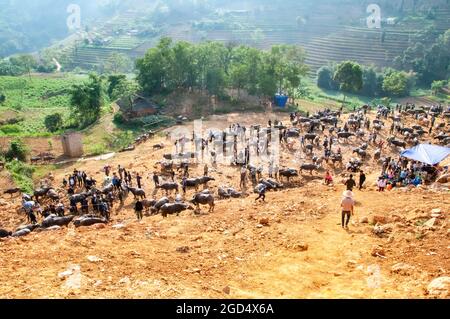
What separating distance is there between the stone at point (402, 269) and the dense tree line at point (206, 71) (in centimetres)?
3632

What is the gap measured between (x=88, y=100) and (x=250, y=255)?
115 ft

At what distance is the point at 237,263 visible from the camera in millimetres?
10055

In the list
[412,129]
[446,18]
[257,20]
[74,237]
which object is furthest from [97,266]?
[257,20]

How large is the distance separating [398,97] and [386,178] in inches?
2021

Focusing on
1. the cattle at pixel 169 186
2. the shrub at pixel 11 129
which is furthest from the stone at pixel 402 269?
the shrub at pixel 11 129

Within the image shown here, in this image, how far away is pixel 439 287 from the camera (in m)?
7.84

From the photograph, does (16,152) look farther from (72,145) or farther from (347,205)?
(347,205)

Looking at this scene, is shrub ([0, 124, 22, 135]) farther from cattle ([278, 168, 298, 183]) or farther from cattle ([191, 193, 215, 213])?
cattle ([191, 193, 215, 213])

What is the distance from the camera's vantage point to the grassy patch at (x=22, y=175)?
2395cm

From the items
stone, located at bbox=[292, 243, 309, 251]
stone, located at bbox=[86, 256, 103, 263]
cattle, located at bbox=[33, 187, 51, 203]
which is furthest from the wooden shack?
stone, located at bbox=[292, 243, 309, 251]

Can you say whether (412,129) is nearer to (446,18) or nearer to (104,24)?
(446,18)

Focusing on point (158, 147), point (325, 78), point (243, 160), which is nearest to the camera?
point (243, 160)

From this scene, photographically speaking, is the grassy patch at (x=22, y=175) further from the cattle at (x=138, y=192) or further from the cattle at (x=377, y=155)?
the cattle at (x=377, y=155)

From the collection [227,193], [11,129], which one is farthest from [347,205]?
[11,129]
